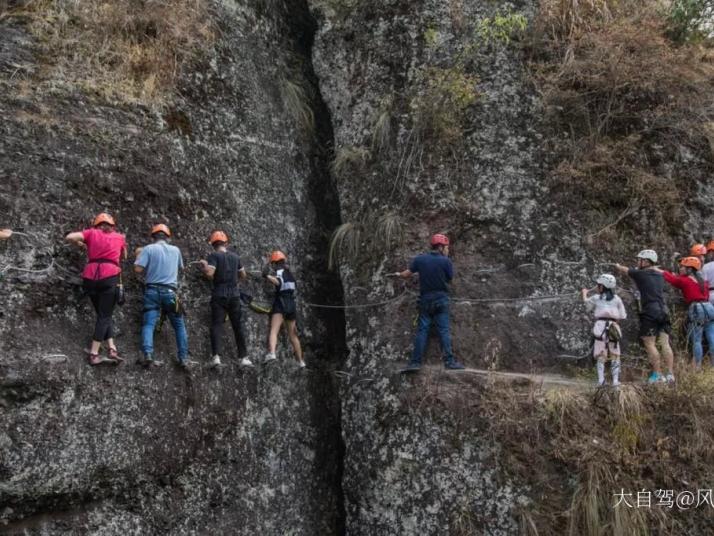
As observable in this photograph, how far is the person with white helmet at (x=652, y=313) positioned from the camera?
892 cm

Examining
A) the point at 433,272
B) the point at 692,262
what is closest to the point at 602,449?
the point at 433,272

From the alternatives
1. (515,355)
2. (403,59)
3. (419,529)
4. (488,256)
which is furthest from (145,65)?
(419,529)

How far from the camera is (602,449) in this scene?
26.4 ft

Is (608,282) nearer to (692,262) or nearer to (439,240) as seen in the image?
(692,262)

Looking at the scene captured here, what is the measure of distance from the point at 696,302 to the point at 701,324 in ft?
0.97

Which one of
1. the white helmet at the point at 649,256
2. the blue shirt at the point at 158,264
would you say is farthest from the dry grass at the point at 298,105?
the white helmet at the point at 649,256

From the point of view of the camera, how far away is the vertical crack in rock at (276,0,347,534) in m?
10.4

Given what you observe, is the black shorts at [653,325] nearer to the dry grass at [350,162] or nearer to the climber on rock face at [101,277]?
the dry grass at [350,162]

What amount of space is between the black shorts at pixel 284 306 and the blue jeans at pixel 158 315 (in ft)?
5.13

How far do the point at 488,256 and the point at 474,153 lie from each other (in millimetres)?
1582

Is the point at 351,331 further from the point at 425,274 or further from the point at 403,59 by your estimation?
the point at 403,59

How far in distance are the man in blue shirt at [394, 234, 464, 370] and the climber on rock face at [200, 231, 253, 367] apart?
87.0 inches

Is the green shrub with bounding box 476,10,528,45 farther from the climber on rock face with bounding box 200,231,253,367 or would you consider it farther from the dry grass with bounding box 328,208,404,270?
the climber on rock face with bounding box 200,231,253,367

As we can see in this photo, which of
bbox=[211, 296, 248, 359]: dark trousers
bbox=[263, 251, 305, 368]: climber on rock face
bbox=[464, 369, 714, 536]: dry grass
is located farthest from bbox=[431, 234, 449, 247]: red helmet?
bbox=[211, 296, 248, 359]: dark trousers
